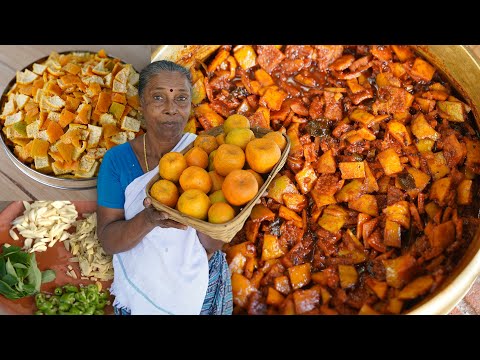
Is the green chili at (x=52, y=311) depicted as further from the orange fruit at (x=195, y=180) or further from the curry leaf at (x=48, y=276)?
the orange fruit at (x=195, y=180)

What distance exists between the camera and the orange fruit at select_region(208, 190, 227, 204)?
159cm

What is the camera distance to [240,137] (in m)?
1.69

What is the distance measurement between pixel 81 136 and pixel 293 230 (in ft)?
3.33

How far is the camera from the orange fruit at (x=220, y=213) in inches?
59.6

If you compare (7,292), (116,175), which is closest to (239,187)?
(116,175)

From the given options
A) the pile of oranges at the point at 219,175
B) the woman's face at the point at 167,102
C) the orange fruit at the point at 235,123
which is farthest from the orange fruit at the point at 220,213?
the woman's face at the point at 167,102

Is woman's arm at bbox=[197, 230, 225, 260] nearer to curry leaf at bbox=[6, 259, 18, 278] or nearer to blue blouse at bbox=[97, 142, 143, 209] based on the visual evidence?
blue blouse at bbox=[97, 142, 143, 209]

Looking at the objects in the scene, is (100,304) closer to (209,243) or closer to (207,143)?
(209,243)

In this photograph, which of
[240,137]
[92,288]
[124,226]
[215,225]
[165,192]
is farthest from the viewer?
[92,288]

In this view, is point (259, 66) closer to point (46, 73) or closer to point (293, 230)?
point (293, 230)

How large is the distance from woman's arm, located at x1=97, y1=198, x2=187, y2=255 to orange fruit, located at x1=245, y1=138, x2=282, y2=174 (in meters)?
0.31

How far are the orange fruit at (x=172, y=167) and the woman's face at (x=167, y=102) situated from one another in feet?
0.98

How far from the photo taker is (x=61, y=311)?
6.15 ft

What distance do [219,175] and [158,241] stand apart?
1.31 feet
